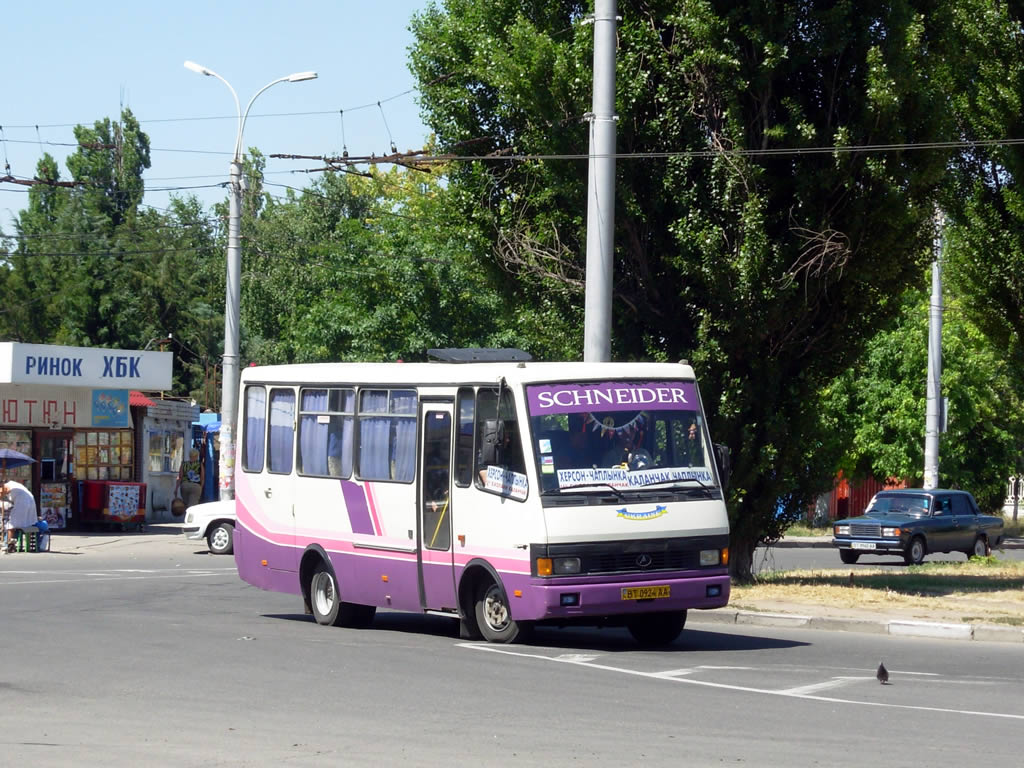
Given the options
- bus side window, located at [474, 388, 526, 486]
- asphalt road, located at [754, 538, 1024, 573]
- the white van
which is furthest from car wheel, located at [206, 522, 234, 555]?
bus side window, located at [474, 388, 526, 486]

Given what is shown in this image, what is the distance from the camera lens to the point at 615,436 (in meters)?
13.9

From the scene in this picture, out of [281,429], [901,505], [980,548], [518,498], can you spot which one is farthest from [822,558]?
[518,498]

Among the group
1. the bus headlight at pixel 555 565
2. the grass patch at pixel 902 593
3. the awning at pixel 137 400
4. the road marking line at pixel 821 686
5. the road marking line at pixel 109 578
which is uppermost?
the awning at pixel 137 400

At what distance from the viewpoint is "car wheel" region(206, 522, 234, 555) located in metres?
30.9

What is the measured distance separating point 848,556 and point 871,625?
1698cm

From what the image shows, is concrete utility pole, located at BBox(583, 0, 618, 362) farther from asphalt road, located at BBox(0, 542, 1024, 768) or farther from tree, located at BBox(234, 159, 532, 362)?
tree, located at BBox(234, 159, 532, 362)

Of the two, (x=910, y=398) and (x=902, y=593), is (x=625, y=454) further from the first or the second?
(x=910, y=398)

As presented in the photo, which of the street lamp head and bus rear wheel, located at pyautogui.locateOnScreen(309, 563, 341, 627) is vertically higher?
the street lamp head

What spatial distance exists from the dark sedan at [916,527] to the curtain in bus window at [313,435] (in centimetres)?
1806

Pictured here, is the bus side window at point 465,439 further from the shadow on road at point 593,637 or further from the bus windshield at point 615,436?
the shadow on road at point 593,637

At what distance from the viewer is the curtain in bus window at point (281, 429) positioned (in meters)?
17.2

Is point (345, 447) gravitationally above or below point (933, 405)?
below

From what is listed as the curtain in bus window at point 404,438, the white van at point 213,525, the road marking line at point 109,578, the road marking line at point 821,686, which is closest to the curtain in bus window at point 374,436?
the curtain in bus window at point 404,438

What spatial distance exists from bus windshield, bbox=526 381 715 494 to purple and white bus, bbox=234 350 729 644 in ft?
0.04
